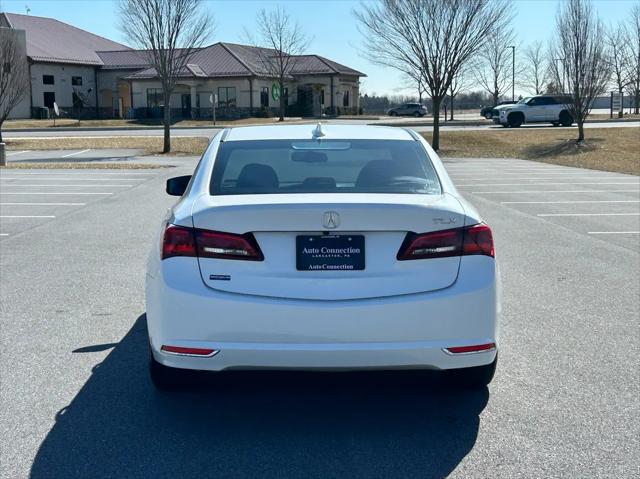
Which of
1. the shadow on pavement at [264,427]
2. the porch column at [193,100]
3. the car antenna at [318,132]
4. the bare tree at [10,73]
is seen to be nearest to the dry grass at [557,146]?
the bare tree at [10,73]

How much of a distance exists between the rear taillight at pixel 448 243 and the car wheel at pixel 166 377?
148cm

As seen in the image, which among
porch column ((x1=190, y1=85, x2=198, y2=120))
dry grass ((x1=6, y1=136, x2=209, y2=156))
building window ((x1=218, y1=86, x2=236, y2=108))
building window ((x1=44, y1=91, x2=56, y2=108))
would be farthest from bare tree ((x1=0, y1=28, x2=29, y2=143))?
building window ((x1=44, y1=91, x2=56, y2=108))

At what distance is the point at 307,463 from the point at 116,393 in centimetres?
149

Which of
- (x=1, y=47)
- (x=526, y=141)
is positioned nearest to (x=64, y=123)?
(x=1, y=47)

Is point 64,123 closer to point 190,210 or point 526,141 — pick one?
point 526,141

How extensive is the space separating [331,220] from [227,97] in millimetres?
59311

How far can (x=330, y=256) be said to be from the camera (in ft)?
13.2

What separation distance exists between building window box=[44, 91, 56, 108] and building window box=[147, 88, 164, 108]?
930 centimetres

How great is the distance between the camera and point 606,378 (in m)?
5.16

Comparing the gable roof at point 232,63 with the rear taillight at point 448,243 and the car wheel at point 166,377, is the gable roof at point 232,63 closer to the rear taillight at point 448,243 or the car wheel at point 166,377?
the car wheel at point 166,377

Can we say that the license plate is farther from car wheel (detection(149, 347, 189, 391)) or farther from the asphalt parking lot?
the asphalt parking lot

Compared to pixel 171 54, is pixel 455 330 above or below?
below

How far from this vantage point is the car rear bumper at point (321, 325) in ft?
13.1

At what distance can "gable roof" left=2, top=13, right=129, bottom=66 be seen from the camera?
64.4 m
